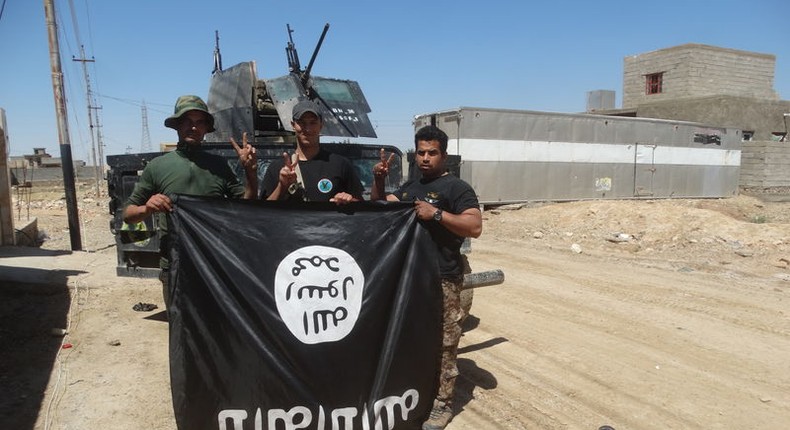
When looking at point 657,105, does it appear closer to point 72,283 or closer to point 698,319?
point 698,319

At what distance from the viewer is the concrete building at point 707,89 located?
912 inches

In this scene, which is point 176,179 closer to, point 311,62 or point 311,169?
point 311,169

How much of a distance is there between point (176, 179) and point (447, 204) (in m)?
1.79

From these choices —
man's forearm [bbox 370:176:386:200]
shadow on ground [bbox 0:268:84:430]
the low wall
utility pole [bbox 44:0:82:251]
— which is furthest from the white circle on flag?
the low wall

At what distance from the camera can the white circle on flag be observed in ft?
10.1

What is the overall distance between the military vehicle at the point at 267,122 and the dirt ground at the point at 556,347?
930mm

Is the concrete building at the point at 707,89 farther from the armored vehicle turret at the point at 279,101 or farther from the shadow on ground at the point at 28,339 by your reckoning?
the shadow on ground at the point at 28,339

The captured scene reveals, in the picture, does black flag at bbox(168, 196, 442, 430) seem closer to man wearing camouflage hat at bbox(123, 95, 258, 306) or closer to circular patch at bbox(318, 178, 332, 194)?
circular patch at bbox(318, 178, 332, 194)

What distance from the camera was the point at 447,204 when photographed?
11.2 ft

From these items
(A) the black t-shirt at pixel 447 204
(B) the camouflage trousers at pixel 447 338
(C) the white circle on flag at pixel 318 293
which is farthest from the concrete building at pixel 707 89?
(C) the white circle on flag at pixel 318 293

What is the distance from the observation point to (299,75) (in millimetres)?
8539

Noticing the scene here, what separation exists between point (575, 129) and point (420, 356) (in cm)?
1605

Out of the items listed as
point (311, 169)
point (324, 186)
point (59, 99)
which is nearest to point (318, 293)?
point (324, 186)

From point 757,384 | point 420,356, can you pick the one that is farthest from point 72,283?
point 757,384
